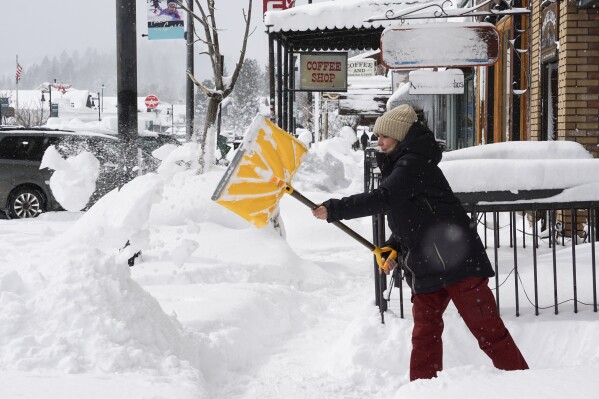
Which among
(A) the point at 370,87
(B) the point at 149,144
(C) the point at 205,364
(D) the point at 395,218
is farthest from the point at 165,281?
(A) the point at 370,87

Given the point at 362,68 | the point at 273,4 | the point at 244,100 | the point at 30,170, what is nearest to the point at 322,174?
the point at 273,4

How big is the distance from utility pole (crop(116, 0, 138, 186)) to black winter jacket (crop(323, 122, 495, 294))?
5.39 meters

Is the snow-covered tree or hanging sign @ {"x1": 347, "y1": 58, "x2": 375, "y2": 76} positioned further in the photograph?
the snow-covered tree

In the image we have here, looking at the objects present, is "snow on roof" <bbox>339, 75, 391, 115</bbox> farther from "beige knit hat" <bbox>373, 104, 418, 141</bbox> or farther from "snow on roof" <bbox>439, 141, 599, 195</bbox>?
"beige knit hat" <bbox>373, 104, 418, 141</bbox>

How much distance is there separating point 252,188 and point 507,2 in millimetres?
4845

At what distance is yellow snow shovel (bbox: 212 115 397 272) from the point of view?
4027 millimetres

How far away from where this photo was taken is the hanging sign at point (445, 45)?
338 inches

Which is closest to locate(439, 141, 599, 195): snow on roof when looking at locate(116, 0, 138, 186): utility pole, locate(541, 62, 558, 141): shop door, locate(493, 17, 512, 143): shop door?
locate(116, 0, 138, 186): utility pole

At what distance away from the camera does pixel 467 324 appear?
3.96 metres

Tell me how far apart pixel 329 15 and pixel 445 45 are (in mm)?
3537

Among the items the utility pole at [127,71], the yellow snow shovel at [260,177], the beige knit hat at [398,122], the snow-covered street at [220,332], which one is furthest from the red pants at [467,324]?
the utility pole at [127,71]

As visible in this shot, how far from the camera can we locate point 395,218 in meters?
4.01

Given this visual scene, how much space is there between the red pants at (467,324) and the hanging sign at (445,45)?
502 cm

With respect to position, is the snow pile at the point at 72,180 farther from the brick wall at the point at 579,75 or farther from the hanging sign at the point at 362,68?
the hanging sign at the point at 362,68
